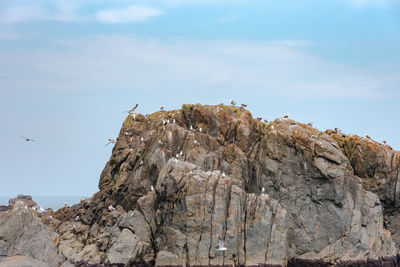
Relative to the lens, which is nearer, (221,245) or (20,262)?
(20,262)

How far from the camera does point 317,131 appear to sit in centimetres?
6862

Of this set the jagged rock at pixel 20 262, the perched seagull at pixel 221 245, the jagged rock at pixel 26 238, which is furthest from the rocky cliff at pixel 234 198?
the jagged rock at pixel 20 262

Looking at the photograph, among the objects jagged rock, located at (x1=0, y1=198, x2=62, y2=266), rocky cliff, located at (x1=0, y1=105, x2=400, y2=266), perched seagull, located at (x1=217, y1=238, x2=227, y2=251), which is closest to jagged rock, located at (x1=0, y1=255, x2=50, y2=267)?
jagged rock, located at (x1=0, y1=198, x2=62, y2=266)

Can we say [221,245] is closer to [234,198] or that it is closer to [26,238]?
[234,198]

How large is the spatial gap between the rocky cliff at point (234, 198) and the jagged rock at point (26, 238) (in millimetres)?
657

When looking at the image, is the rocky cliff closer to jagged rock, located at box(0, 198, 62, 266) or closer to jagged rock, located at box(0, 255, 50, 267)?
jagged rock, located at box(0, 198, 62, 266)

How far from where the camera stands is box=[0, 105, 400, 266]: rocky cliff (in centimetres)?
5628

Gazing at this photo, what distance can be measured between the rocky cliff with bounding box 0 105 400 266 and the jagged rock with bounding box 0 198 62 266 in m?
0.66

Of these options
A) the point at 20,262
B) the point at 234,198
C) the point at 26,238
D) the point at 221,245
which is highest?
the point at 234,198

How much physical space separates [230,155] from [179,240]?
12.0m

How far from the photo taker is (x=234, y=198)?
188 ft

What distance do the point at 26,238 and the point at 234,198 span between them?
18631 millimetres

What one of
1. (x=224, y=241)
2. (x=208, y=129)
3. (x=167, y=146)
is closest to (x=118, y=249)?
(x=224, y=241)

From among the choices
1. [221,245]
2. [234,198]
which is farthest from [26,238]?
[234,198]
